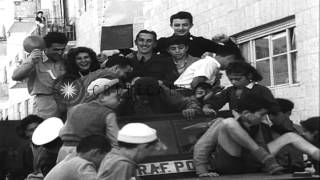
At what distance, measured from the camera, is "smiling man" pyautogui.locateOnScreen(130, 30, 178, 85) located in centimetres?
742

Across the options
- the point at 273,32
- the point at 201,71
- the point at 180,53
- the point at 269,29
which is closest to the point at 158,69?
the point at 180,53

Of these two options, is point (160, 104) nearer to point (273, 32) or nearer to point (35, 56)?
point (35, 56)

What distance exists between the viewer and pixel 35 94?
789 centimetres

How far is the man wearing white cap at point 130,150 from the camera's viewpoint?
15.9 feet

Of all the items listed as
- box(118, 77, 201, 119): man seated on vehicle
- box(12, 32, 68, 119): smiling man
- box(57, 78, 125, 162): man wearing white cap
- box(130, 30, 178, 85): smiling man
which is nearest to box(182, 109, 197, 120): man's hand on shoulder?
box(118, 77, 201, 119): man seated on vehicle

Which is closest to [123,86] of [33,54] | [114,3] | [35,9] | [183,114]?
[183,114]

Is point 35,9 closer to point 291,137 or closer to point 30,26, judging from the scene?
point 30,26

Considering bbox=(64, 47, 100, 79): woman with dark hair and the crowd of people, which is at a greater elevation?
bbox=(64, 47, 100, 79): woman with dark hair

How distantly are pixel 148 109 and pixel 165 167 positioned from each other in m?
0.96

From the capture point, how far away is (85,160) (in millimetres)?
5691

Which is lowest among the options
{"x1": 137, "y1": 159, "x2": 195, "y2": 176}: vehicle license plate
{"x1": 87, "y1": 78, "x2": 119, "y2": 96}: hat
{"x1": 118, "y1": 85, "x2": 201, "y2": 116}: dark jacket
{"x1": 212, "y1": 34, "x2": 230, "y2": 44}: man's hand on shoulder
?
{"x1": 137, "y1": 159, "x2": 195, "y2": 176}: vehicle license plate

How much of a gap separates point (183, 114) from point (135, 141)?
1.66 metres

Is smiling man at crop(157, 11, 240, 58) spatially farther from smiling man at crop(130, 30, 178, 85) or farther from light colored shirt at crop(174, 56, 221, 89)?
light colored shirt at crop(174, 56, 221, 89)

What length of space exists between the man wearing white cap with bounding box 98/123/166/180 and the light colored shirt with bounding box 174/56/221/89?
214 cm
